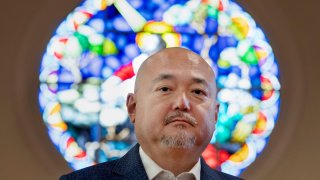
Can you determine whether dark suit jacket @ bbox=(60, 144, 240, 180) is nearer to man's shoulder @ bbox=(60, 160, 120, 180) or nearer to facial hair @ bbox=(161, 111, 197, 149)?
man's shoulder @ bbox=(60, 160, 120, 180)

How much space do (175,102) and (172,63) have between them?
12 centimetres

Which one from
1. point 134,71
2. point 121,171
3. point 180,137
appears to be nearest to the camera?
point 180,137

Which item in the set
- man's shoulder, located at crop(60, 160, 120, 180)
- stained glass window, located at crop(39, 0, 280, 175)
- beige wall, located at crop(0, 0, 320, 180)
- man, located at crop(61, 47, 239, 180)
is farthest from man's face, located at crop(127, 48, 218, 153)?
stained glass window, located at crop(39, 0, 280, 175)

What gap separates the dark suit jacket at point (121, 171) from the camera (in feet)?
5.32

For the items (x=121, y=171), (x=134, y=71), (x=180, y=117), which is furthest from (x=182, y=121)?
(x=134, y=71)

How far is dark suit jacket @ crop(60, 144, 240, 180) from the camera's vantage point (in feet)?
5.32

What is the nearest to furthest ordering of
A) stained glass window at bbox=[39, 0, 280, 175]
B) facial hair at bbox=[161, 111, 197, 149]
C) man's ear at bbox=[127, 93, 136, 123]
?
facial hair at bbox=[161, 111, 197, 149]
man's ear at bbox=[127, 93, 136, 123]
stained glass window at bbox=[39, 0, 280, 175]

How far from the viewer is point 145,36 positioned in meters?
→ 4.20
